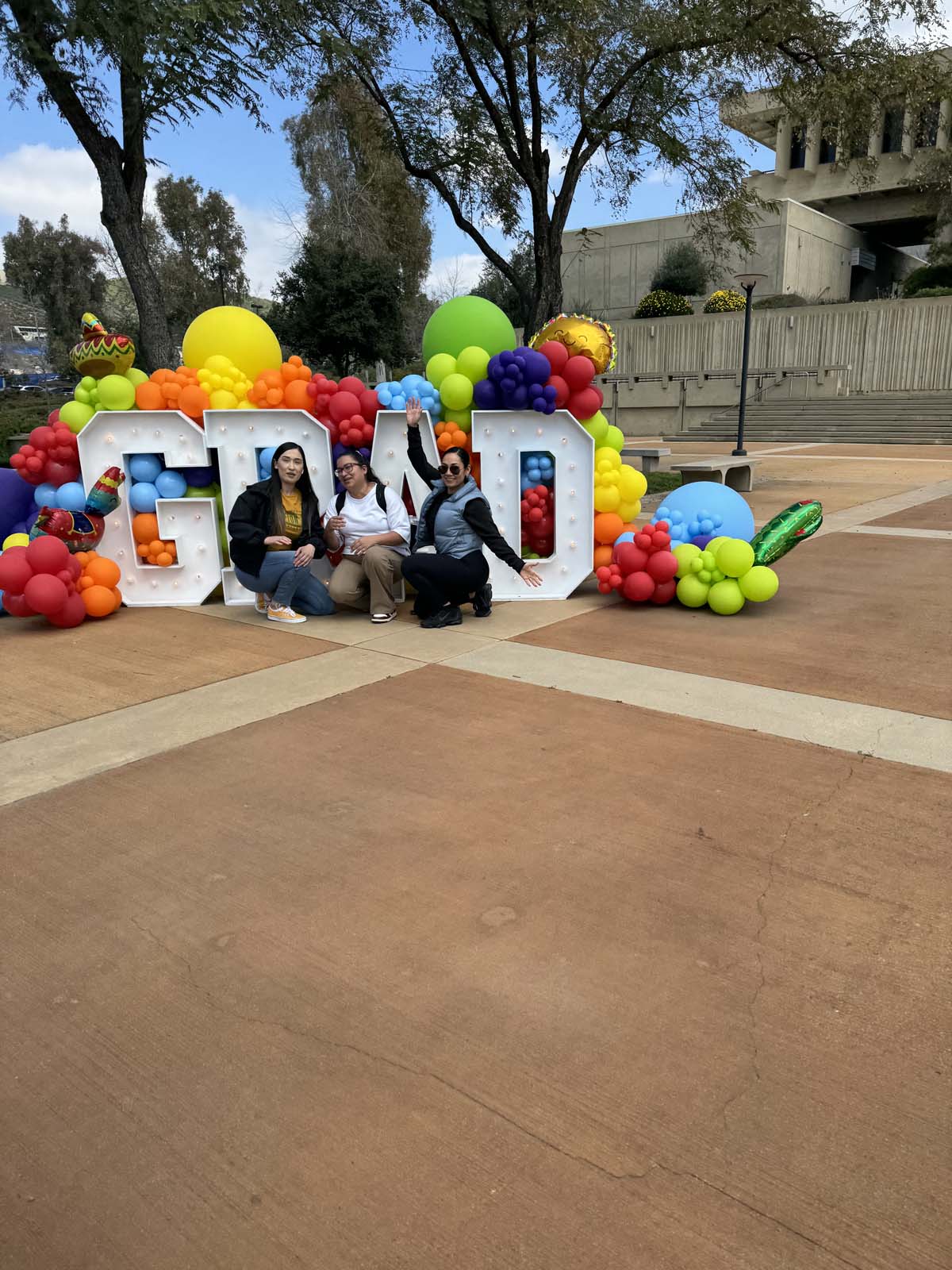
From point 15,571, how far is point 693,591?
5.01 m

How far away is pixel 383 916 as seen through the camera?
3.01 meters

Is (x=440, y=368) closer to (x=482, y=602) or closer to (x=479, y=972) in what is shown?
(x=482, y=602)

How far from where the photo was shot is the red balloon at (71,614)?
22.0 feet

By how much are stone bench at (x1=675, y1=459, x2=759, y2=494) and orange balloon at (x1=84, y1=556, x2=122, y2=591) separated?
31.0ft

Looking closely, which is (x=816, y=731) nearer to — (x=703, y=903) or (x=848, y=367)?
(x=703, y=903)

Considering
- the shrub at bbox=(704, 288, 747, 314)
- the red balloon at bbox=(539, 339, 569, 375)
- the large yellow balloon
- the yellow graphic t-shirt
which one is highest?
the shrub at bbox=(704, 288, 747, 314)

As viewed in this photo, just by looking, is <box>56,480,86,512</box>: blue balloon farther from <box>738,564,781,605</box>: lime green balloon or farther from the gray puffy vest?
<box>738,564,781,605</box>: lime green balloon

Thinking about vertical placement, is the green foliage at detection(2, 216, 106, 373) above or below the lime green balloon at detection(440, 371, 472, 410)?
above

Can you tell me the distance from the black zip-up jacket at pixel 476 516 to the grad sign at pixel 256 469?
0.31m

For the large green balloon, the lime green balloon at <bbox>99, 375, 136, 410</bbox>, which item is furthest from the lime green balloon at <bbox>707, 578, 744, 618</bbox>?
the lime green balloon at <bbox>99, 375, 136, 410</bbox>

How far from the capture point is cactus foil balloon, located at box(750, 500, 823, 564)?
23.0 feet

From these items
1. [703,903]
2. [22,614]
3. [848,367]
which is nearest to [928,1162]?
[703,903]

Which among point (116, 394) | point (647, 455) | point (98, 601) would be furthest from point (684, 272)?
point (98, 601)

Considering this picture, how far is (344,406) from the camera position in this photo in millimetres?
7227
